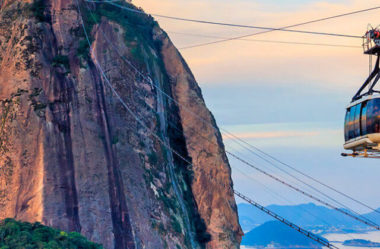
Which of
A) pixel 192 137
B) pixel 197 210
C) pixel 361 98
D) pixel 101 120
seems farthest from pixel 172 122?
pixel 361 98

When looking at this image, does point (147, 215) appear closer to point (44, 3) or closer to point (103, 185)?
point (103, 185)

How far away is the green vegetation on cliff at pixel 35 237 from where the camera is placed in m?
46.0

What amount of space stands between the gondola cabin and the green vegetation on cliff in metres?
18.0

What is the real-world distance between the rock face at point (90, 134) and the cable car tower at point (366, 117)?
19313 mm

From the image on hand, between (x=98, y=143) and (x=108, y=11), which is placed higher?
(x=108, y=11)

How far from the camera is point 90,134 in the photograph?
200 feet

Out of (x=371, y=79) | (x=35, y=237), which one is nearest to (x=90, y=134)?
(x=35, y=237)

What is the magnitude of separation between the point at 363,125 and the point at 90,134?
24.0 metres

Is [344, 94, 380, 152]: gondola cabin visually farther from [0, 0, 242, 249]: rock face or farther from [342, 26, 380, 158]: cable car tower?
[0, 0, 242, 249]: rock face

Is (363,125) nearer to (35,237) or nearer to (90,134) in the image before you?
(35,237)

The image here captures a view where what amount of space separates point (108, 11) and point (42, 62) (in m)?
11.9

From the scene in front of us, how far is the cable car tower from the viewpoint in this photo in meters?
44.5

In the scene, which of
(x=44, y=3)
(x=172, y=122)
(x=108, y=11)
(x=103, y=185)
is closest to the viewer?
(x=103, y=185)

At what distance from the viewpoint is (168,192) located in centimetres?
6556
